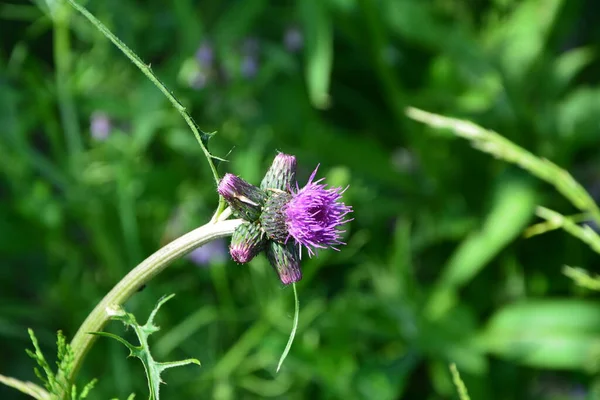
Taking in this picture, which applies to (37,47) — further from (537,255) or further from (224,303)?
(537,255)

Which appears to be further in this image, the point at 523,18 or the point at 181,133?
the point at 523,18

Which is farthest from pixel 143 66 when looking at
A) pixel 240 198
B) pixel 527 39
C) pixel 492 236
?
pixel 527 39

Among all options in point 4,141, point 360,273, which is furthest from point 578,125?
point 4,141

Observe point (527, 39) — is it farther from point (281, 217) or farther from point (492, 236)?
point (281, 217)

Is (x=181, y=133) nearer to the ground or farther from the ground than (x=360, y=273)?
farther from the ground

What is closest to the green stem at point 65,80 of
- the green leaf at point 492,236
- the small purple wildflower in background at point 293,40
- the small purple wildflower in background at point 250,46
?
the small purple wildflower in background at point 250,46

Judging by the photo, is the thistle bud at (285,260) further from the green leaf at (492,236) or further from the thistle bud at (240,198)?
the green leaf at (492,236)

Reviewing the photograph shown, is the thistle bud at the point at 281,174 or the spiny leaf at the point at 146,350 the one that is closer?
the spiny leaf at the point at 146,350

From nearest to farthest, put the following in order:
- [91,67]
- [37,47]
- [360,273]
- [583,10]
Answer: [91,67], [360,273], [37,47], [583,10]
